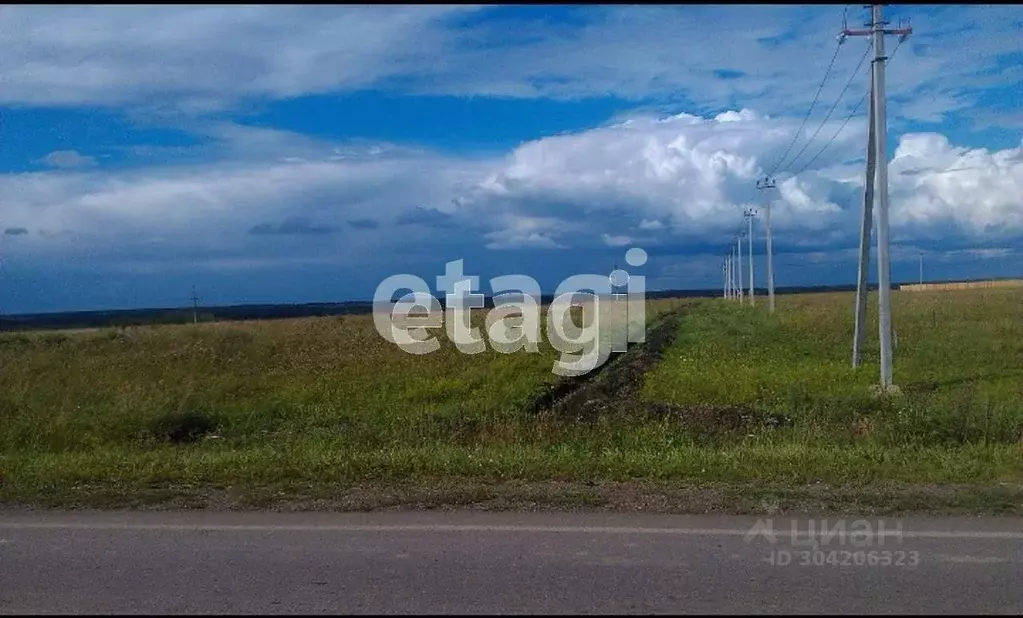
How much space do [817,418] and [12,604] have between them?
1025cm

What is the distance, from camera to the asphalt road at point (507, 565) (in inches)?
198

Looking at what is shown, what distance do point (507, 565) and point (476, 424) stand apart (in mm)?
6937

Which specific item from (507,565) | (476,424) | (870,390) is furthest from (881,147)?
(507,565)

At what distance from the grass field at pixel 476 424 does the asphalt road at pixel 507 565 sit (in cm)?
87

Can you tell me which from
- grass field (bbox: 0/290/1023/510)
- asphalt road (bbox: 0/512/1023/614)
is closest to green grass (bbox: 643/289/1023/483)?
grass field (bbox: 0/290/1023/510)

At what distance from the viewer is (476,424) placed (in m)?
12.6

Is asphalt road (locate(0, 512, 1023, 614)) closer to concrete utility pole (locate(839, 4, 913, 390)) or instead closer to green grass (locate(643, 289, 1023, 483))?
green grass (locate(643, 289, 1023, 483))

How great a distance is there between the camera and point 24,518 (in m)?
7.25

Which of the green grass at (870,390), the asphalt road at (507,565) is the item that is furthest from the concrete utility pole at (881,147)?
the asphalt road at (507,565)

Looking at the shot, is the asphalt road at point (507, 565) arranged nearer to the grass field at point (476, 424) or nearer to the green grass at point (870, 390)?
the grass field at point (476, 424)

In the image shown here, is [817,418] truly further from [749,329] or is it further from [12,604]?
[749,329]

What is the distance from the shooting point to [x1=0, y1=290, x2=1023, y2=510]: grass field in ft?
27.0

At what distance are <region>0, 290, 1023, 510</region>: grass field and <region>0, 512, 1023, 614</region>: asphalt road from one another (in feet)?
2.84

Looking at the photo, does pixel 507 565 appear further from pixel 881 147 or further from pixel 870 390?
pixel 881 147
